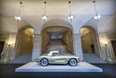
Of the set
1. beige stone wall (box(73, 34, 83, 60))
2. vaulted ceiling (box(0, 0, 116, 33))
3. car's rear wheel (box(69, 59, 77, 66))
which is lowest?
car's rear wheel (box(69, 59, 77, 66))

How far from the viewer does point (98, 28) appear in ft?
28.1

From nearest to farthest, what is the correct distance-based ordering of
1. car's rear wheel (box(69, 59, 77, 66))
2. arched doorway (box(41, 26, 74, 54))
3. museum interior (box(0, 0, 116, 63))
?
car's rear wheel (box(69, 59, 77, 66))
museum interior (box(0, 0, 116, 63))
arched doorway (box(41, 26, 74, 54))

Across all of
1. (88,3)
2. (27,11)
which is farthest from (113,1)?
(27,11)

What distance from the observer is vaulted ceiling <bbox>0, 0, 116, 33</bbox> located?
602cm

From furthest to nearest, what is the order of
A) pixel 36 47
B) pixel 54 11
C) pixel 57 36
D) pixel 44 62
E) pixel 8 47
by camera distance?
pixel 57 36 < pixel 8 47 < pixel 36 47 < pixel 54 11 < pixel 44 62

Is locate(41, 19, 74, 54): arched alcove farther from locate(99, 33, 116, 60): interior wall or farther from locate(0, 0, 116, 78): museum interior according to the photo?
locate(99, 33, 116, 60): interior wall

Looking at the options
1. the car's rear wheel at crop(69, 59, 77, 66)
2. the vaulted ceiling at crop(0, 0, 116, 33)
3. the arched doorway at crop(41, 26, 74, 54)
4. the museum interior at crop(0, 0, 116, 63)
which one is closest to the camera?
the car's rear wheel at crop(69, 59, 77, 66)

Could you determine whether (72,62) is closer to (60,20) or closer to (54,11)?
(54,11)

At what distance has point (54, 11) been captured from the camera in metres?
6.97

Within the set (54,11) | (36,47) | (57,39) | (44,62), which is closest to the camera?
(44,62)

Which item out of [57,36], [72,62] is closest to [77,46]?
[72,62]

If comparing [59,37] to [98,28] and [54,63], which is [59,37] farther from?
[54,63]

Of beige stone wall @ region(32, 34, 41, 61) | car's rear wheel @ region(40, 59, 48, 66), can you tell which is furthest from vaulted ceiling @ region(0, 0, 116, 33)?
car's rear wheel @ region(40, 59, 48, 66)

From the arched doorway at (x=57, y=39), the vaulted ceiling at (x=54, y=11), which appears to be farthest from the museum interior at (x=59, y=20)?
the arched doorway at (x=57, y=39)
